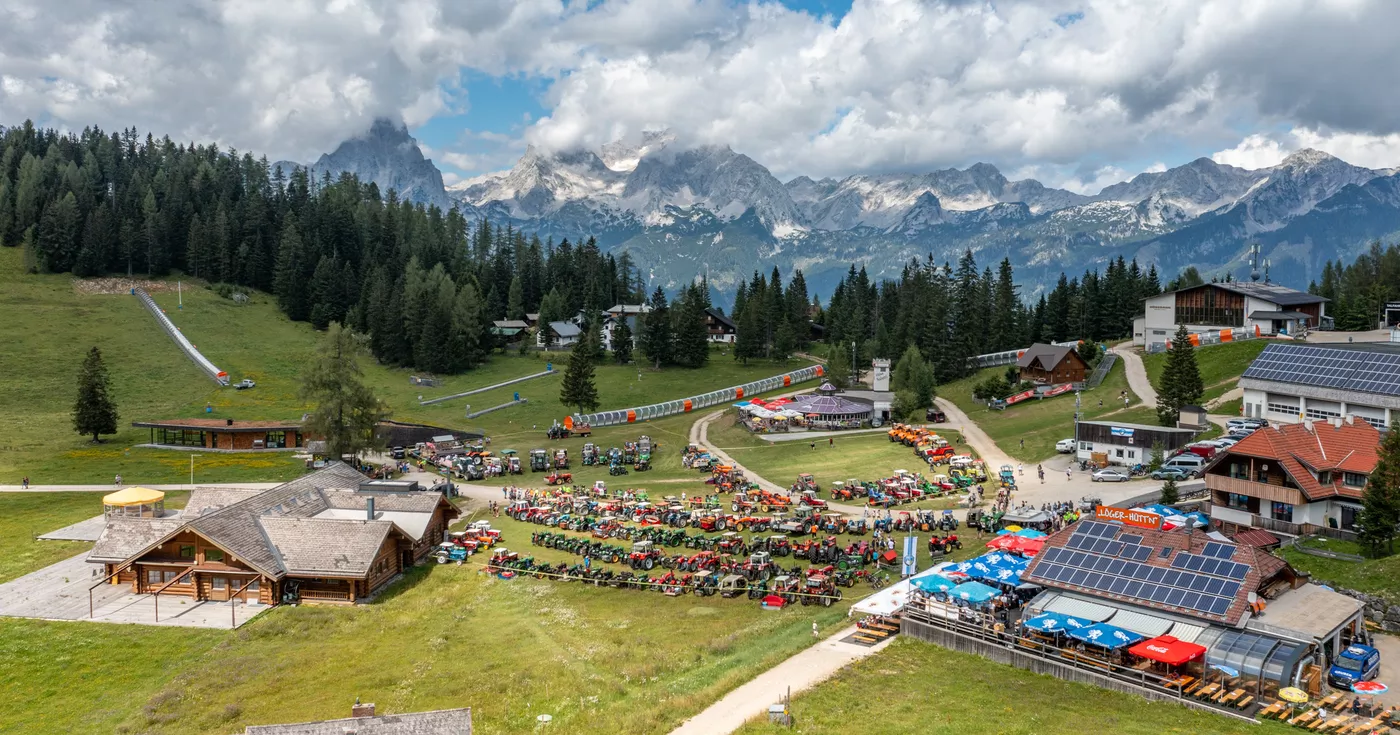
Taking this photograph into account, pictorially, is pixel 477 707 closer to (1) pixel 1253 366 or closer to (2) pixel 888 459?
(2) pixel 888 459

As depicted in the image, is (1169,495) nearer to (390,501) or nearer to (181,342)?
(390,501)

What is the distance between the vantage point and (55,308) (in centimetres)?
13100

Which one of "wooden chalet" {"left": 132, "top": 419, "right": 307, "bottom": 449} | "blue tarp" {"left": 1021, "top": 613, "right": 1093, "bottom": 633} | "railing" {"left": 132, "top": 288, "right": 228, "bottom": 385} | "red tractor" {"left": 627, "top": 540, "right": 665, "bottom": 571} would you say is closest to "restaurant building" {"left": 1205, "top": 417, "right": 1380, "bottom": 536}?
"blue tarp" {"left": 1021, "top": 613, "right": 1093, "bottom": 633}

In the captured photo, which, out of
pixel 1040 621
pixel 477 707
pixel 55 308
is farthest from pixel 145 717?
pixel 55 308

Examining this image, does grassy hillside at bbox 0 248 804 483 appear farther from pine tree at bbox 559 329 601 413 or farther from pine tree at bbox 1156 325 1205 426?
pine tree at bbox 1156 325 1205 426

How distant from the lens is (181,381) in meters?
110

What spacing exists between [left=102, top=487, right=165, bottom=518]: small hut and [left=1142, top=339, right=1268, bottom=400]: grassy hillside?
8038 centimetres

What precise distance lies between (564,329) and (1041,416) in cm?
8210

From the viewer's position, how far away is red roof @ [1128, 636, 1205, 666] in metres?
29.8

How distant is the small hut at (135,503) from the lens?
187ft

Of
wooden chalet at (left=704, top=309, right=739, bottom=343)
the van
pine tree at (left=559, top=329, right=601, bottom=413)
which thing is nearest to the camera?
the van

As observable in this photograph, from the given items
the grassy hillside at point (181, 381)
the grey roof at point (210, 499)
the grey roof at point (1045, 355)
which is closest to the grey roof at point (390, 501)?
the grey roof at point (210, 499)

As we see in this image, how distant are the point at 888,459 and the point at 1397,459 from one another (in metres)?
37.6

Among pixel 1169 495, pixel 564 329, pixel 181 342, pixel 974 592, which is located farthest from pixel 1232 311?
pixel 181 342
